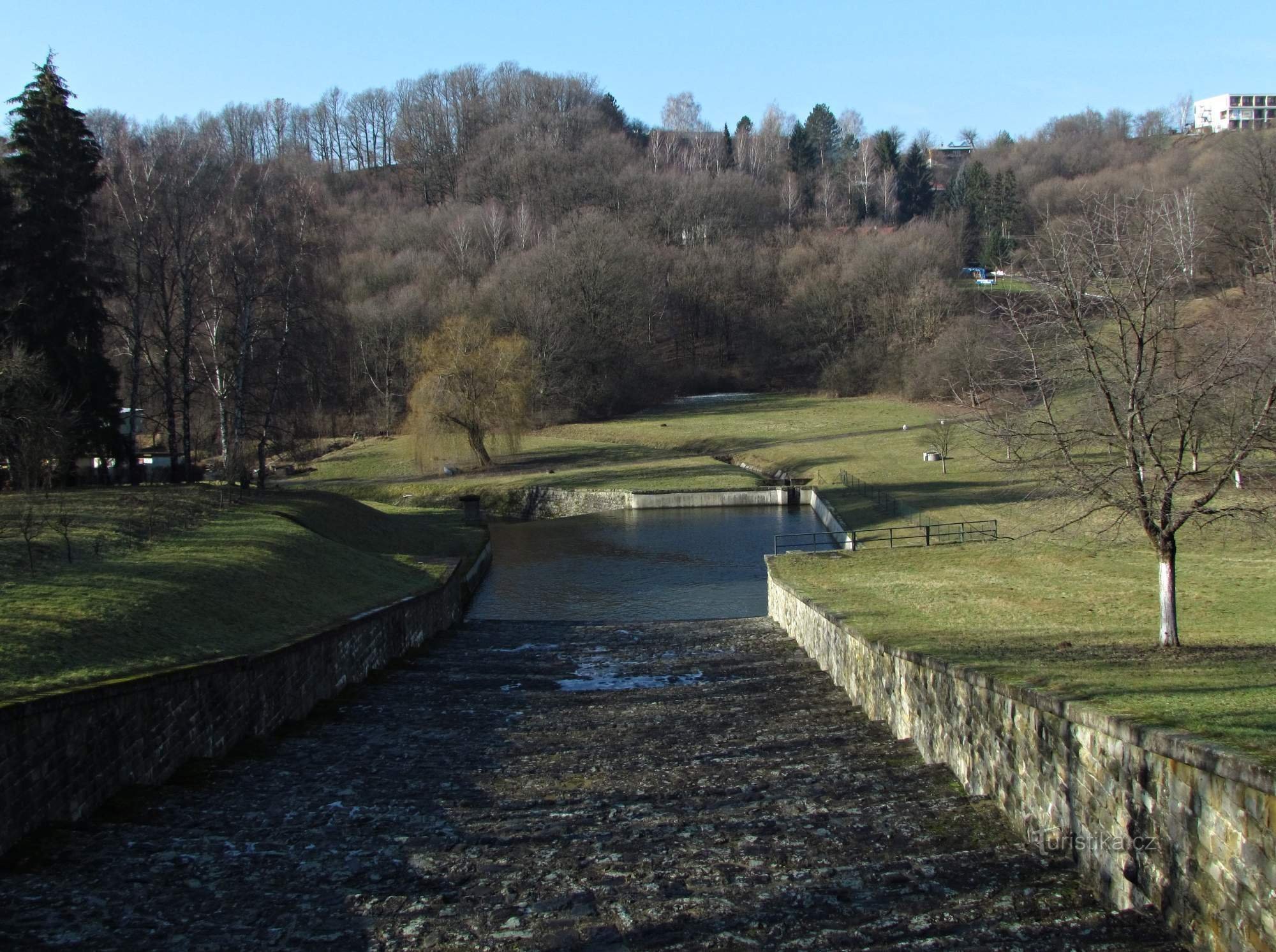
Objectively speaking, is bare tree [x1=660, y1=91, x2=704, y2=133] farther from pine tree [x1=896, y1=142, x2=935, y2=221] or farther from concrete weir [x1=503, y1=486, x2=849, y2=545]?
concrete weir [x1=503, y1=486, x2=849, y2=545]

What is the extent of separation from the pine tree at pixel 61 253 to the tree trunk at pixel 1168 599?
26818 mm

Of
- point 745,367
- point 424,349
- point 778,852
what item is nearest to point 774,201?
point 745,367

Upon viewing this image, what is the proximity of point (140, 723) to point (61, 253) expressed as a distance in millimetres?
24493

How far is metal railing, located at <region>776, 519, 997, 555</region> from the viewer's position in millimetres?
28719

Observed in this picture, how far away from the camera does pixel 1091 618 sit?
16.7 meters

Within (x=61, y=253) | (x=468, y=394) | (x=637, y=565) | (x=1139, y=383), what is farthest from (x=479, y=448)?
(x=1139, y=383)

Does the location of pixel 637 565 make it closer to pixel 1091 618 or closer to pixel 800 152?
pixel 1091 618

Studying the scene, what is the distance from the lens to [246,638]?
14445mm

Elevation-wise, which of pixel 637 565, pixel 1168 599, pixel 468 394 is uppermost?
pixel 468 394

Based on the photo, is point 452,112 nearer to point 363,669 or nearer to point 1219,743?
point 363,669

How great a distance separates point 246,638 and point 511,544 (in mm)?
26126

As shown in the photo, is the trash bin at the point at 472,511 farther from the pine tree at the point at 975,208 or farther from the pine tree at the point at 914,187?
the pine tree at the point at 914,187

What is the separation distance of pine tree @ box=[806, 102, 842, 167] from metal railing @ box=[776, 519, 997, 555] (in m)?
113

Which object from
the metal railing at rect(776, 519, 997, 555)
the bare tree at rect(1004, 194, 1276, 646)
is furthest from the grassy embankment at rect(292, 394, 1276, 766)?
the bare tree at rect(1004, 194, 1276, 646)
